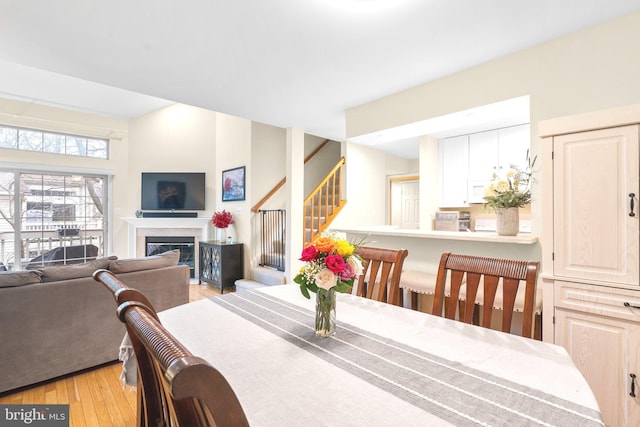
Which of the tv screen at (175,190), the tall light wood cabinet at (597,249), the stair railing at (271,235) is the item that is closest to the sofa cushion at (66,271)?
the stair railing at (271,235)

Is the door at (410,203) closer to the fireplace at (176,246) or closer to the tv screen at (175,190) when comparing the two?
the tv screen at (175,190)

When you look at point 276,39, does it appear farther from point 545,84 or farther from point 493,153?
point 493,153

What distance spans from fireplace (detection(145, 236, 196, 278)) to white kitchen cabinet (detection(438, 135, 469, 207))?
4600mm

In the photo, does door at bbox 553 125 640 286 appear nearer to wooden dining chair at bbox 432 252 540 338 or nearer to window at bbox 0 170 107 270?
wooden dining chair at bbox 432 252 540 338

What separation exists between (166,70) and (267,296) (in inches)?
83.5

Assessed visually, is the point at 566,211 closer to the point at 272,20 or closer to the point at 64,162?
the point at 272,20

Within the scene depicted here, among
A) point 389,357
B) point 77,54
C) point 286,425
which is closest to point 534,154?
point 389,357

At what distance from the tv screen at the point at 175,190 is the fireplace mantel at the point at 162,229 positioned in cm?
32

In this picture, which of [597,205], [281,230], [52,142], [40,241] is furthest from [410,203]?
[40,241]

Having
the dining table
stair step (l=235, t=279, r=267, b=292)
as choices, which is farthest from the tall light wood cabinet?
stair step (l=235, t=279, r=267, b=292)

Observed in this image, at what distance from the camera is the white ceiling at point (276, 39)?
1812mm

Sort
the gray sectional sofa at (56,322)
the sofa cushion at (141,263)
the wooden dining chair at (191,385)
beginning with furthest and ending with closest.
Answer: the sofa cushion at (141,263) < the gray sectional sofa at (56,322) < the wooden dining chair at (191,385)

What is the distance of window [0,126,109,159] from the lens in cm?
529

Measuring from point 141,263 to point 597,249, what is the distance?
3197 millimetres
